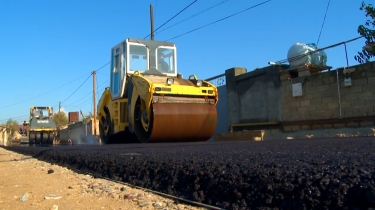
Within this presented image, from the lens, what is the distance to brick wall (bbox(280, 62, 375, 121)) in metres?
8.45

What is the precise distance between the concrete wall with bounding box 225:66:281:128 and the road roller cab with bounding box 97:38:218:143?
10.9 feet

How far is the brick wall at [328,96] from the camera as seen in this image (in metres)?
8.45

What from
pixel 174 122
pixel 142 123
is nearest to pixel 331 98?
pixel 174 122

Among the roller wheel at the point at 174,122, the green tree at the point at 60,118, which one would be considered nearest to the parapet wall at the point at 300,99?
the roller wheel at the point at 174,122

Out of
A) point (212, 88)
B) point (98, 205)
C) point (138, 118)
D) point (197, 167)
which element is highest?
point (212, 88)

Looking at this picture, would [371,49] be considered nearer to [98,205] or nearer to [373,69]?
[373,69]

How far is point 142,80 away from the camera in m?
7.73

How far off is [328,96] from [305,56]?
5.71 feet

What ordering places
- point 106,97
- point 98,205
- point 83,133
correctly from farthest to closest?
point 83,133 < point 106,97 < point 98,205

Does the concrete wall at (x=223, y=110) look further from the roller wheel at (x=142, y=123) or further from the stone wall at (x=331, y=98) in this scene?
the roller wheel at (x=142, y=123)

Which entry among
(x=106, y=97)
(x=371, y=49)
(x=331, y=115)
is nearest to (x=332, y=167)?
(x=371, y=49)

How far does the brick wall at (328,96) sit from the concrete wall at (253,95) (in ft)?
1.15

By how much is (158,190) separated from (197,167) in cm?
39

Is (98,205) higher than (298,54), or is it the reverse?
(298,54)
